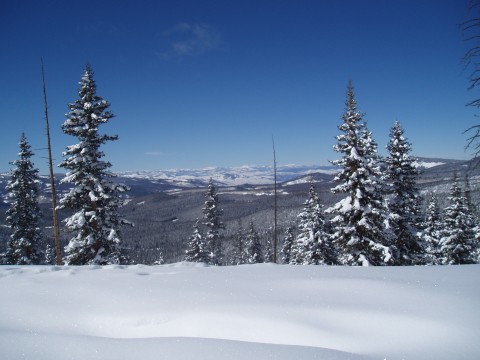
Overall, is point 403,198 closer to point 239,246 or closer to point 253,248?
point 253,248

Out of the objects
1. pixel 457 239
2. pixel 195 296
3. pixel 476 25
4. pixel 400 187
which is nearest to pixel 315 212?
pixel 400 187

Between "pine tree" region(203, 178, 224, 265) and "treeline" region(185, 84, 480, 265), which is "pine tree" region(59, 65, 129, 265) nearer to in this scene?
"treeline" region(185, 84, 480, 265)

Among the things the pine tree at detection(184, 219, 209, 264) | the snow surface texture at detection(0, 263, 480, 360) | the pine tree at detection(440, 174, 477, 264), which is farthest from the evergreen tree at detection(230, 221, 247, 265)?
the snow surface texture at detection(0, 263, 480, 360)

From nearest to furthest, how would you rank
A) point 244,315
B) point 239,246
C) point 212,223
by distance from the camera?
point 244,315 < point 212,223 < point 239,246

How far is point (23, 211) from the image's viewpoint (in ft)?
65.4

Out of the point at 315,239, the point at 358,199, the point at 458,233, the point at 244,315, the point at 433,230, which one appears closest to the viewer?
the point at 244,315

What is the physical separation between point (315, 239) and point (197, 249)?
1225cm

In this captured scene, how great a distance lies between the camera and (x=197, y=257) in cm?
2842

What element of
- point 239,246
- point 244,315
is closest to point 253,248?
point 239,246

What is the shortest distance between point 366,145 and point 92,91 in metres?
15.4

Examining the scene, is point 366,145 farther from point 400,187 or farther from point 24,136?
point 24,136

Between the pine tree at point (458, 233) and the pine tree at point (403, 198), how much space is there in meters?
6.52

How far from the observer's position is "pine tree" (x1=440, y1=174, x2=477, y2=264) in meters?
22.0

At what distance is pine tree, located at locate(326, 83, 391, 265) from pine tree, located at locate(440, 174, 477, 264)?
10.3 meters
